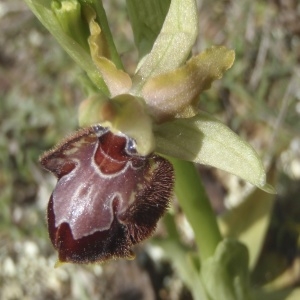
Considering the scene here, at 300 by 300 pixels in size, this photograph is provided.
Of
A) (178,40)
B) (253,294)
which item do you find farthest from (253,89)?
(178,40)

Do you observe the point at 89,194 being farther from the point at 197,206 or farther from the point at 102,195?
the point at 197,206

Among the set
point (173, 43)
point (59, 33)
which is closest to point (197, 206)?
point (173, 43)

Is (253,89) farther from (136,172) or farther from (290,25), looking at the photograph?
(136,172)

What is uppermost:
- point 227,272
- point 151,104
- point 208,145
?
point 151,104

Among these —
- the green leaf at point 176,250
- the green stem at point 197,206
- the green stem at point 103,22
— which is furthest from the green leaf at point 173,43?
the green leaf at point 176,250

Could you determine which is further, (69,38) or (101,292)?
(101,292)

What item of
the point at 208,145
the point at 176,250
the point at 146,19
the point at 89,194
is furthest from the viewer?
the point at 176,250

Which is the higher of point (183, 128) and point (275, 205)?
point (183, 128)

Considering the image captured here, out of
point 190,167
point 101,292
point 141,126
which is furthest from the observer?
point 101,292
